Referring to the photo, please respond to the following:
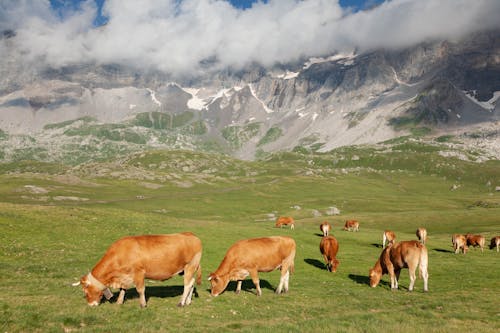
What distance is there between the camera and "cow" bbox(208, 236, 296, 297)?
2358 centimetres

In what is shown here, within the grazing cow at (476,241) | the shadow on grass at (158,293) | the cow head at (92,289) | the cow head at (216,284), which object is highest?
the cow head at (92,289)

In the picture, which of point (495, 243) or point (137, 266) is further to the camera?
point (495, 243)

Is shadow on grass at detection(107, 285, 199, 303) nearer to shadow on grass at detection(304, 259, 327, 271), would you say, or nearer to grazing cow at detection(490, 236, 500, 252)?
shadow on grass at detection(304, 259, 327, 271)

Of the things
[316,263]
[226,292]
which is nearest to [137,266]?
[226,292]

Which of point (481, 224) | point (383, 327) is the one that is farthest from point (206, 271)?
point (481, 224)

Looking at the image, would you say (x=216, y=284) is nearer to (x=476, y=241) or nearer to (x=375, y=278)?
(x=375, y=278)

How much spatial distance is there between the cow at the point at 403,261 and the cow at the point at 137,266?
1829 centimetres

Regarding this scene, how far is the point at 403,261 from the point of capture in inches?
1167

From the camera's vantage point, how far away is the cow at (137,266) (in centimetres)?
1912

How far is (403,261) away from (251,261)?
45.5 feet

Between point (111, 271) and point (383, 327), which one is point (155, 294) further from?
point (383, 327)

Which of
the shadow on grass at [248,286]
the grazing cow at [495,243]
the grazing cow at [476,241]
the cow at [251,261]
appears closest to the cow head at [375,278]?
the shadow on grass at [248,286]

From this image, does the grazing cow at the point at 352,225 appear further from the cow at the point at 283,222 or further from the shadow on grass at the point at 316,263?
the shadow on grass at the point at 316,263

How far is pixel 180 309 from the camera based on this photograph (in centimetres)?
1995
